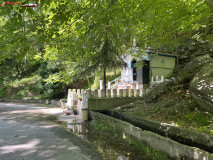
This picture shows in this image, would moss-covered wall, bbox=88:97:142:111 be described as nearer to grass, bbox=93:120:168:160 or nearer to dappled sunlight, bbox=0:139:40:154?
grass, bbox=93:120:168:160

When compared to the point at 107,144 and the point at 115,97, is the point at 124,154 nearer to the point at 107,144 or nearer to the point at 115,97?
the point at 107,144

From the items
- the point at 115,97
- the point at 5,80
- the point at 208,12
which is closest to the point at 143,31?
the point at 208,12

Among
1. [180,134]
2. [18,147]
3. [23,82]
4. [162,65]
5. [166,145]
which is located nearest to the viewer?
[166,145]

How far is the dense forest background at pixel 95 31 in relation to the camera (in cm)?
444

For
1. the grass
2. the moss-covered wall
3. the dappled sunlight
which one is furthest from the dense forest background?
the grass

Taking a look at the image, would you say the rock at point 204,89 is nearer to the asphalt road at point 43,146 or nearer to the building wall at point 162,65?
the asphalt road at point 43,146

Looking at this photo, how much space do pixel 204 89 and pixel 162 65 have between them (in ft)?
32.8

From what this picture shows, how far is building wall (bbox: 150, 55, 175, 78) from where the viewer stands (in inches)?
561

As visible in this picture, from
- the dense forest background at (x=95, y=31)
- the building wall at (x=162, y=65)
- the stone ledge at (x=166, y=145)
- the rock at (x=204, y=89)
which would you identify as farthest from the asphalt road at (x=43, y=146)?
the building wall at (x=162, y=65)

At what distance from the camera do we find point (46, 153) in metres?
4.27

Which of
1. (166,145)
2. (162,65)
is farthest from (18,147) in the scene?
(162,65)

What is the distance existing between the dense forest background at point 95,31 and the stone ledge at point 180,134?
343 centimetres

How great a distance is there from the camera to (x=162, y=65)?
14805 millimetres

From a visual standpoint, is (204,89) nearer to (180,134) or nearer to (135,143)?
(180,134)
